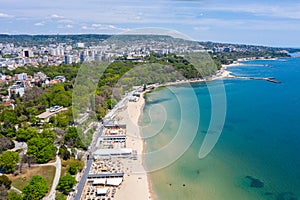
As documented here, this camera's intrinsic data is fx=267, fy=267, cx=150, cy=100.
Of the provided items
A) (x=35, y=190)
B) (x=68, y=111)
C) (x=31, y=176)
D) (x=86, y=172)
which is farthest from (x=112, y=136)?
(x=35, y=190)

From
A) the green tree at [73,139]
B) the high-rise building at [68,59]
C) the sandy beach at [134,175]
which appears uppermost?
the high-rise building at [68,59]

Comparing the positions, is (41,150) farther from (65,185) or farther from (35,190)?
(35,190)

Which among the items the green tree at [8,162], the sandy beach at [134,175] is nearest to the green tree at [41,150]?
the green tree at [8,162]

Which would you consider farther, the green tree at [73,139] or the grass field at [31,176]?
the green tree at [73,139]

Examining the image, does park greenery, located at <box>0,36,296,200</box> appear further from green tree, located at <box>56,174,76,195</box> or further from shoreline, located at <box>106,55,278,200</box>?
shoreline, located at <box>106,55,278,200</box>

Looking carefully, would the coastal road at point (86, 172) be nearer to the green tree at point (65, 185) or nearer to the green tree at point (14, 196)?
the green tree at point (65, 185)

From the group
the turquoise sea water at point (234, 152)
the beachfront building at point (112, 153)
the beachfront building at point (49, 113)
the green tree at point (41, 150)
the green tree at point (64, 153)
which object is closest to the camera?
the turquoise sea water at point (234, 152)

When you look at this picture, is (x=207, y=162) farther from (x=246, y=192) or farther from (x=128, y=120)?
(x=128, y=120)

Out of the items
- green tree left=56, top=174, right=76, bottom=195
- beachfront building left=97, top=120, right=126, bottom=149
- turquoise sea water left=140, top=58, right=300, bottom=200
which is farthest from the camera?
beachfront building left=97, top=120, right=126, bottom=149

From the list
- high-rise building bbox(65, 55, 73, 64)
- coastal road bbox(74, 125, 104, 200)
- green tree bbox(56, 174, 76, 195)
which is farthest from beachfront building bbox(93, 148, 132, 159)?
high-rise building bbox(65, 55, 73, 64)
